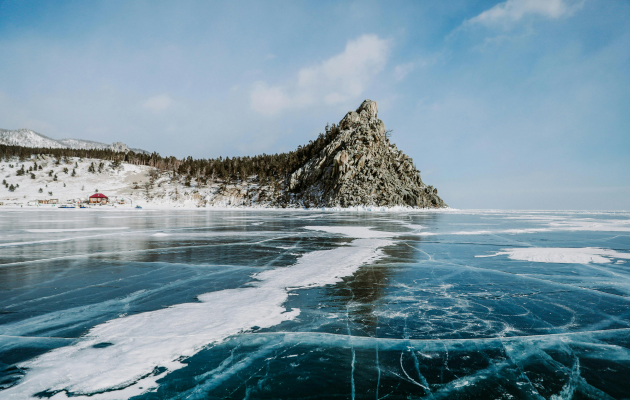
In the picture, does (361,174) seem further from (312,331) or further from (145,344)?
(145,344)

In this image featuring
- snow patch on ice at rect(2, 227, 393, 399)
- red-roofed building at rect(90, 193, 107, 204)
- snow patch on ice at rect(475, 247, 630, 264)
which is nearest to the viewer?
snow patch on ice at rect(2, 227, 393, 399)

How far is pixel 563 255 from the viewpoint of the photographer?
11883 mm

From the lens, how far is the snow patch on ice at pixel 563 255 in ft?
36.0

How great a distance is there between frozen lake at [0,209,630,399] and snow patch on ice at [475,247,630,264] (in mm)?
1173

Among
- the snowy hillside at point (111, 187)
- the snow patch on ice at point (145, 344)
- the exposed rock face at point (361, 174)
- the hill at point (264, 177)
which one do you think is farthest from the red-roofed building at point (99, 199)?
the snow patch on ice at point (145, 344)

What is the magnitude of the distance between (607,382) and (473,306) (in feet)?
8.41

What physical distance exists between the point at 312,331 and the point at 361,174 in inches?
3165

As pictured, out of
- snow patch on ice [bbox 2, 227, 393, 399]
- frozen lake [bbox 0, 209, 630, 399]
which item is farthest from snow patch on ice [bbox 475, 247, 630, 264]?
snow patch on ice [bbox 2, 227, 393, 399]

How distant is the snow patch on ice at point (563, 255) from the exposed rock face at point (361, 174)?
65.5 meters

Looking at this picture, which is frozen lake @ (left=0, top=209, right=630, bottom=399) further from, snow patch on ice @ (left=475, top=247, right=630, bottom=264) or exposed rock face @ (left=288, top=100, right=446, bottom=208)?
exposed rock face @ (left=288, top=100, right=446, bottom=208)

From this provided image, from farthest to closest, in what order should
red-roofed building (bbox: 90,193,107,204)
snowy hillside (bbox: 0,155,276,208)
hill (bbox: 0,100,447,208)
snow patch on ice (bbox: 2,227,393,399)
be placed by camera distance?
snowy hillside (bbox: 0,155,276,208) → red-roofed building (bbox: 90,193,107,204) → hill (bbox: 0,100,447,208) → snow patch on ice (bbox: 2,227,393,399)

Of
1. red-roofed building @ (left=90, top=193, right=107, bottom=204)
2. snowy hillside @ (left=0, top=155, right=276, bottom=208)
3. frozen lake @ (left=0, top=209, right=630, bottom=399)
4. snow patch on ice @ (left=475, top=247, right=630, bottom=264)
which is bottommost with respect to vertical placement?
frozen lake @ (left=0, top=209, right=630, bottom=399)

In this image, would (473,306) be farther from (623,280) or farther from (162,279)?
(162,279)

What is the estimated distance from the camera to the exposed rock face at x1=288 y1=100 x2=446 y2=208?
267 feet
